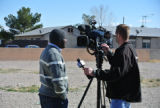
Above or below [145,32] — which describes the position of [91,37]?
above

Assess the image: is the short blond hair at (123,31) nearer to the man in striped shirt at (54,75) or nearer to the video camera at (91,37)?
the video camera at (91,37)

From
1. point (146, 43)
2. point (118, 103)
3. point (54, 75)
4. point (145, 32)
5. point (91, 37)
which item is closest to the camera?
point (54, 75)

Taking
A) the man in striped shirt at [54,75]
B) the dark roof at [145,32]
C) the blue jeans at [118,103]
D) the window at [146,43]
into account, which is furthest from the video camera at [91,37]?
the window at [146,43]

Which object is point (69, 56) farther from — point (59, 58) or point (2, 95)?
point (59, 58)

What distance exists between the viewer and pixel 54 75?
3.01 meters

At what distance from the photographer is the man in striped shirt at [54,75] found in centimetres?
303

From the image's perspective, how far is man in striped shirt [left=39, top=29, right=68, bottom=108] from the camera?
3.03m

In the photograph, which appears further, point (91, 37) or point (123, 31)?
point (91, 37)

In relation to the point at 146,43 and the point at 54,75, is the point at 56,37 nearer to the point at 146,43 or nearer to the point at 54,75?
the point at 54,75

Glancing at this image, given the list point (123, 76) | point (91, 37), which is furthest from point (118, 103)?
point (91, 37)

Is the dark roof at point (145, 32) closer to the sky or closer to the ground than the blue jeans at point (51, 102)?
closer to the ground

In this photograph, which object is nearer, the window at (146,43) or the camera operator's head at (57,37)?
the camera operator's head at (57,37)

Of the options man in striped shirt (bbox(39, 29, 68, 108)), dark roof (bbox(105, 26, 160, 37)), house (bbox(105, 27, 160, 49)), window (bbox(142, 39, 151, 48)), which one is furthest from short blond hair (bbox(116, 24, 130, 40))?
window (bbox(142, 39, 151, 48))

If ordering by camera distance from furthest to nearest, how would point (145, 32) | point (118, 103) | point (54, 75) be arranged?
point (145, 32), point (118, 103), point (54, 75)
